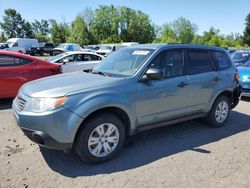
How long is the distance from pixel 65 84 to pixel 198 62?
275 cm

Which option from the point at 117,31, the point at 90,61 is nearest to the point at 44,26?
the point at 117,31

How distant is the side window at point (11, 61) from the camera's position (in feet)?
23.5

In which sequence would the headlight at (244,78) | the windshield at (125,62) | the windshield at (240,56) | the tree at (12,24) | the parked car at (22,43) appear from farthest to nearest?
the tree at (12,24) < the parked car at (22,43) < the windshield at (240,56) < the headlight at (244,78) < the windshield at (125,62)

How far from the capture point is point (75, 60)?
455 inches

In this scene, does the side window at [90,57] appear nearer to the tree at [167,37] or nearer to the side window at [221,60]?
the side window at [221,60]

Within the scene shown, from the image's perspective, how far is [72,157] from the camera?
168 inches

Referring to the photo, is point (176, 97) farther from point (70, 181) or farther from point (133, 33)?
point (133, 33)

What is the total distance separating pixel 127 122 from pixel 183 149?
3.74 ft

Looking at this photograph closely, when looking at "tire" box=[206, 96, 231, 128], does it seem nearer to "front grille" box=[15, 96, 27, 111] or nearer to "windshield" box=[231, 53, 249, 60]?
"front grille" box=[15, 96, 27, 111]

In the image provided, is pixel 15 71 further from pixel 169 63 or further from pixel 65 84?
pixel 169 63

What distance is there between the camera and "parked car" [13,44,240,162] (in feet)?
12.1

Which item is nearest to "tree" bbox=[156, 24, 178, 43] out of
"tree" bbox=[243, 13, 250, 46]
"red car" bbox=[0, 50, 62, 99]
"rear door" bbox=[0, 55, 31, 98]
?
"tree" bbox=[243, 13, 250, 46]

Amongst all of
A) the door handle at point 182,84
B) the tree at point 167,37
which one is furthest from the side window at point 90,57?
the tree at point 167,37

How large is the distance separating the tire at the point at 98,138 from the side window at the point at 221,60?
284cm
